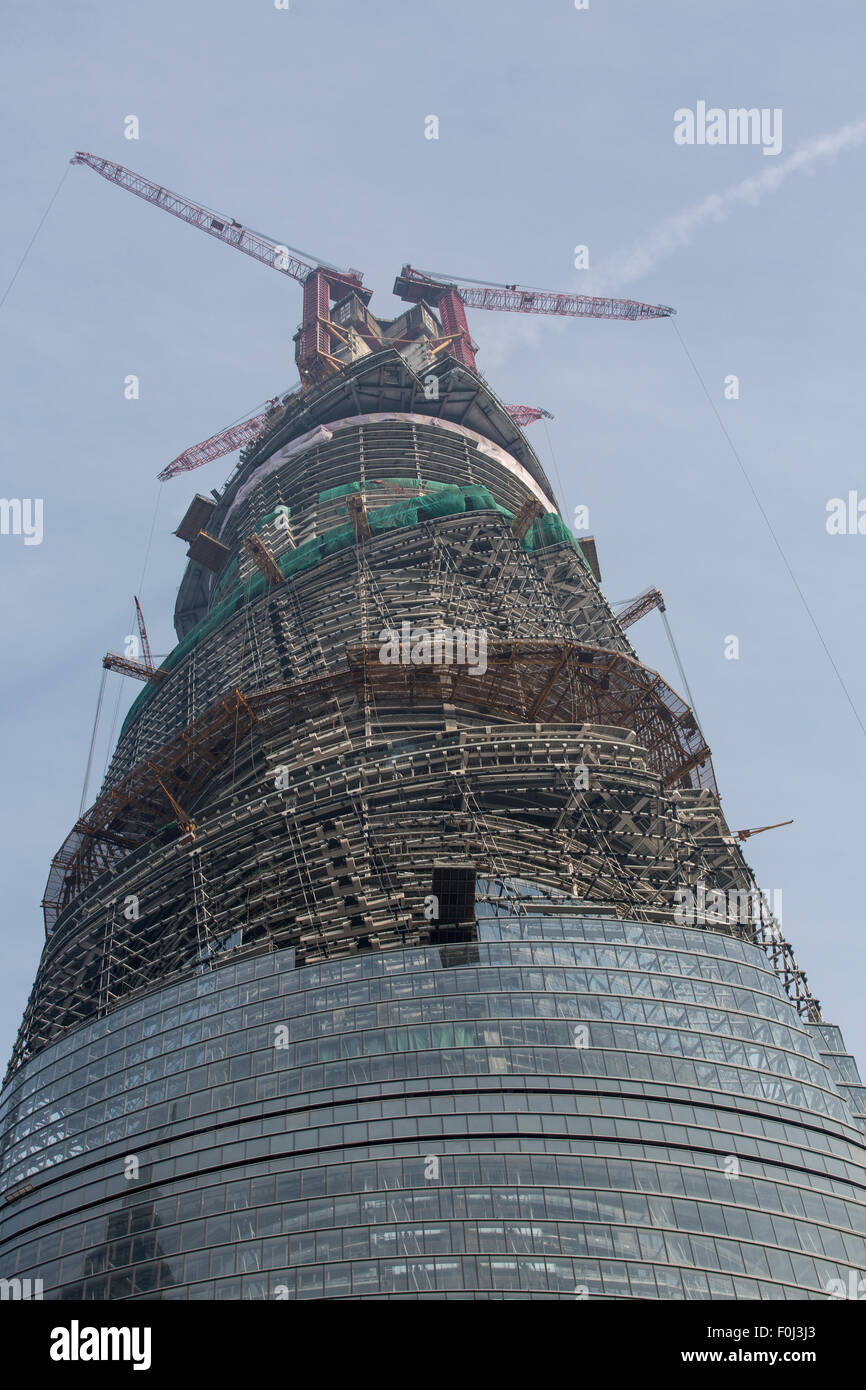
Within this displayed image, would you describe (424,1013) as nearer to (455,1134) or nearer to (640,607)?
(455,1134)

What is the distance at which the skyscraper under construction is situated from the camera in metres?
52.5

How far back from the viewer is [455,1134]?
54.8 m

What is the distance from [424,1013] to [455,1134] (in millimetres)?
6016

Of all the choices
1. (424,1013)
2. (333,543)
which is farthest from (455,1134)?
(333,543)

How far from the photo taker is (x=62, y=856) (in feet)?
301

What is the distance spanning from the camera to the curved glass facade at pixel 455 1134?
51.5 metres

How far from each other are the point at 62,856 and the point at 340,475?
48.7 m

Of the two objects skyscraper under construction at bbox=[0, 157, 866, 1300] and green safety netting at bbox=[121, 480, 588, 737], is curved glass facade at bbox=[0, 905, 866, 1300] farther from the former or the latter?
green safety netting at bbox=[121, 480, 588, 737]

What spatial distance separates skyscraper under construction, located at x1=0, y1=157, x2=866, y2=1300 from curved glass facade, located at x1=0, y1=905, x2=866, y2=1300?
0.44ft

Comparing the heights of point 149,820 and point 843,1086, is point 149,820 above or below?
above

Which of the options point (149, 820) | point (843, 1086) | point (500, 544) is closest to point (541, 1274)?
point (843, 1086)

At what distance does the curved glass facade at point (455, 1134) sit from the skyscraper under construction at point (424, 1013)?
0.13m

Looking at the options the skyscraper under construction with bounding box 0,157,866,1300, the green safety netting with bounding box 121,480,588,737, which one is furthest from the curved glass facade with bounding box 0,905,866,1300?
the green safety netting with bounding box 121,480,588,737
